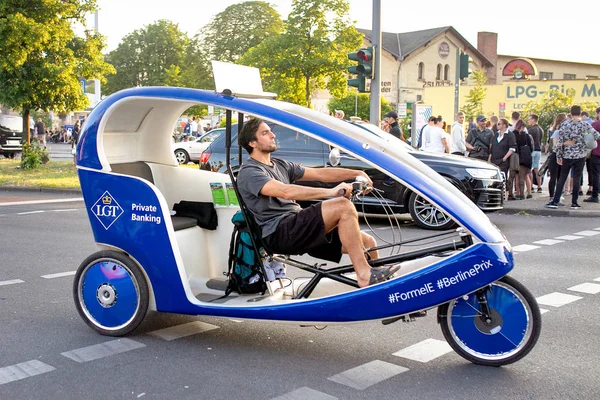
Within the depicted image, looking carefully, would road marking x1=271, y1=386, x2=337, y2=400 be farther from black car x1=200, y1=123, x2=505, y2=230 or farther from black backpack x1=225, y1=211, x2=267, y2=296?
black car x1=200, y1=123, x2=505, y2=230

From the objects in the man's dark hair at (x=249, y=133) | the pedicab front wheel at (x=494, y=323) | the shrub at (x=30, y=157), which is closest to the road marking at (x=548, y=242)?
the pedicab front wheel at (x=494, y=323)

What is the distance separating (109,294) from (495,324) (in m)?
2.80

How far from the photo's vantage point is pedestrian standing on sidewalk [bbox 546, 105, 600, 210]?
13.5 metres

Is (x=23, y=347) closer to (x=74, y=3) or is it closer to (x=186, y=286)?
(x=186, y=286)

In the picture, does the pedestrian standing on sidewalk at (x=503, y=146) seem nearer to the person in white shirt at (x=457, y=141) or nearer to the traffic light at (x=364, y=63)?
the person in white shirt at (x=457, y=141)

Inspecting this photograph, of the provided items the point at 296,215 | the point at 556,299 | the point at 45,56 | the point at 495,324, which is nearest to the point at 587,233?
the point at 556,299

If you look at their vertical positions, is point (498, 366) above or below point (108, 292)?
below

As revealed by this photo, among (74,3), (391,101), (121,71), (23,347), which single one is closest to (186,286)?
(23,347)

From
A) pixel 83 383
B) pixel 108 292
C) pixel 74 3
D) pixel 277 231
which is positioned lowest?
pixel 83 383

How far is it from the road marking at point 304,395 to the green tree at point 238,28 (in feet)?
205

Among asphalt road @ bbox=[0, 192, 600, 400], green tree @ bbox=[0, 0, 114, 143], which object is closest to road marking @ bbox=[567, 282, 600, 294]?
asphalt road @ bbox=[0, 192, 600, 400]

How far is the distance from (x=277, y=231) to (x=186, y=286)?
797 millimetres

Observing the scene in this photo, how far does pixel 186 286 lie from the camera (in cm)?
511

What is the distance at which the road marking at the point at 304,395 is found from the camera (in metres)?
4.12
